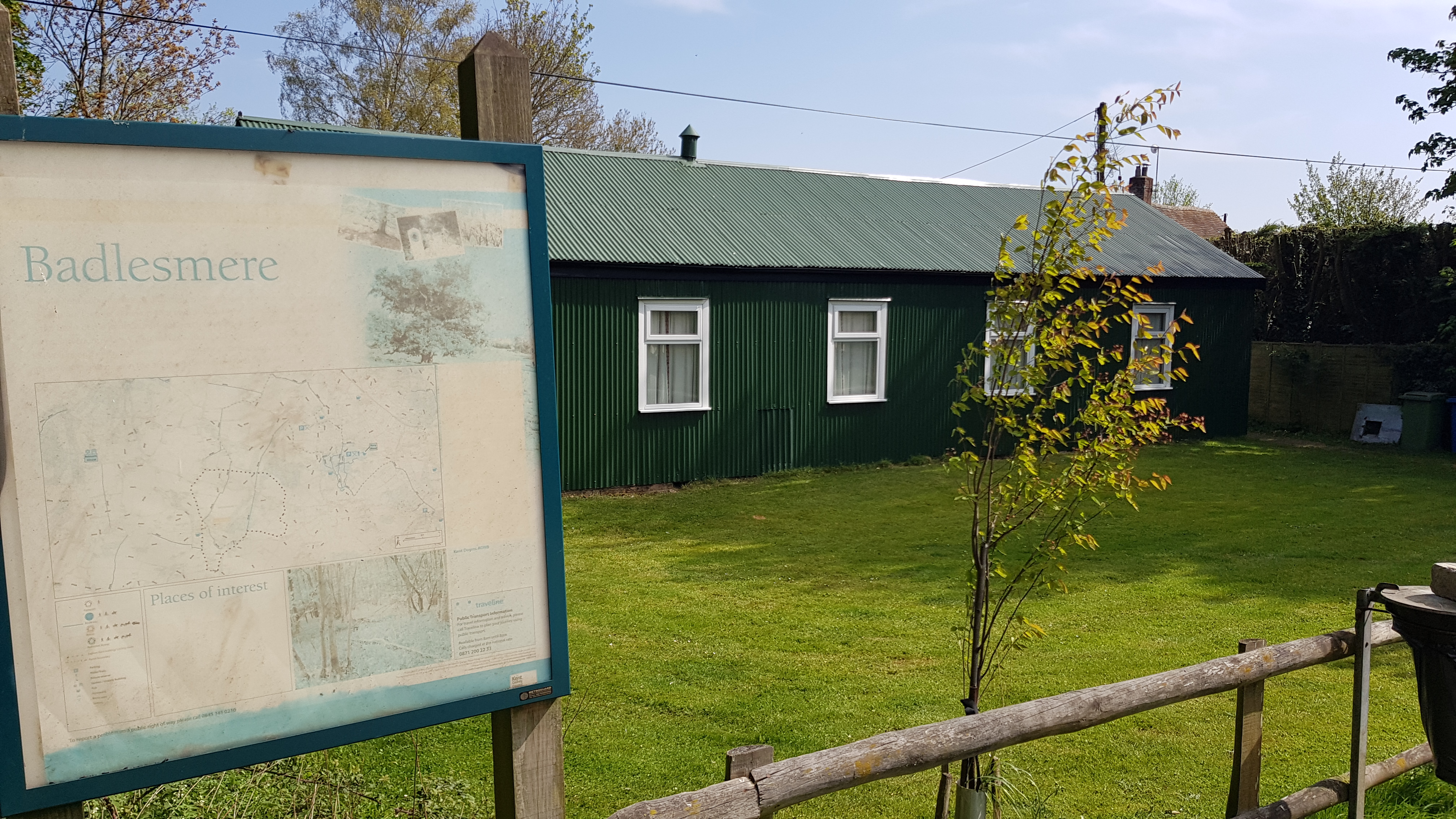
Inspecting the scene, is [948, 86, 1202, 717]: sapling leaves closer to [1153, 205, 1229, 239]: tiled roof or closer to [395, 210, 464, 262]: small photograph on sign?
[395, 210, 464, 262]: small photograph on sign

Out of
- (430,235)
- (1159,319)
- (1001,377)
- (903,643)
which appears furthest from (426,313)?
(1159,319)

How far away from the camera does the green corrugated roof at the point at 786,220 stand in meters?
14.7

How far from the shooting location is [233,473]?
7.48ft

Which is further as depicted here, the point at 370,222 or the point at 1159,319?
the point at 1159,319

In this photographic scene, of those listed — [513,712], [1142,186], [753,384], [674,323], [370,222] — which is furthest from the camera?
[1142,186]

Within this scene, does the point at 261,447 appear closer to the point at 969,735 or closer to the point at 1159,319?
the point at 969,735

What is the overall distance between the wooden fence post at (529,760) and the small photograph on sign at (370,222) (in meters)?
1.20

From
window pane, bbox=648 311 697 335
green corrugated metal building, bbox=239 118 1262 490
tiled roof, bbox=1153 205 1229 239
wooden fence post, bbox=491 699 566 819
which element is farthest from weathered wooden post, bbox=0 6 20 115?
tiled roof, bbox=1153 205 1229 239

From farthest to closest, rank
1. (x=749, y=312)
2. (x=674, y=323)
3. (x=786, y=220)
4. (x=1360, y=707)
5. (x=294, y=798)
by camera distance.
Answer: (x=786, y=220) → (x=749, y=312) → (x=674, y=323) → (x=1360, y=707) → (x=294, y=798)

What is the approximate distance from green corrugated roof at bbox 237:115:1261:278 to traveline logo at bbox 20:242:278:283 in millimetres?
11295

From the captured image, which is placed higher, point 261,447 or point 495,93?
point 495,93

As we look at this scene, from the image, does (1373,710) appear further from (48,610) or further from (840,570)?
(48,610)

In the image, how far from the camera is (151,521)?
7.18 feet

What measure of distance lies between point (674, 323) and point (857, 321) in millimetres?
3296
